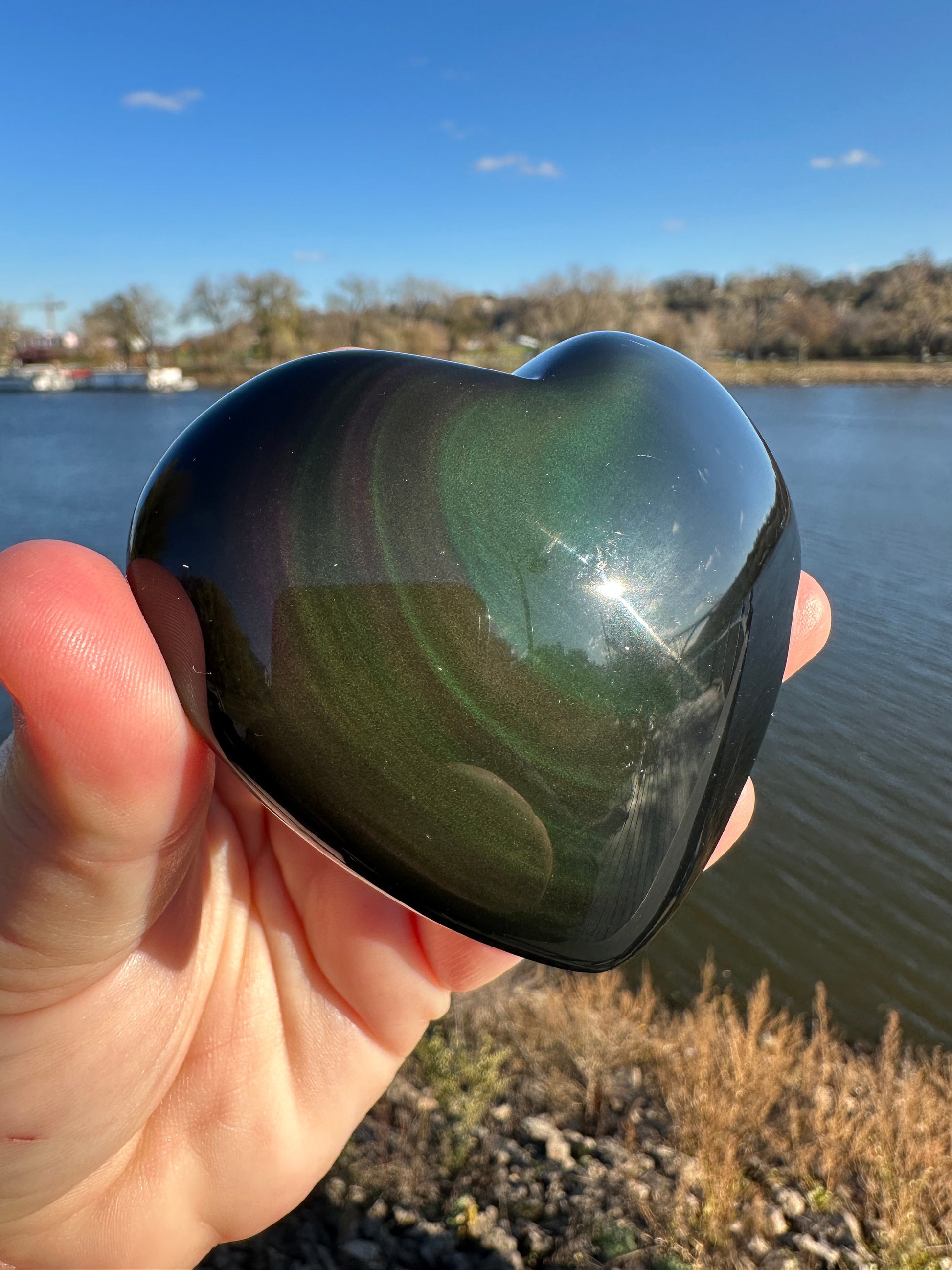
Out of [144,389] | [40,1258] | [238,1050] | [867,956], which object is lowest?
[867,956]

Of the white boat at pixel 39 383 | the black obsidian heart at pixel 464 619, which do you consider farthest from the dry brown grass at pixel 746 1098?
the white boat at pixel 39 383

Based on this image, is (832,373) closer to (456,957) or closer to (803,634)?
(803,634)

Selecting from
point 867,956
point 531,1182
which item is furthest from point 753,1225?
point 867,956

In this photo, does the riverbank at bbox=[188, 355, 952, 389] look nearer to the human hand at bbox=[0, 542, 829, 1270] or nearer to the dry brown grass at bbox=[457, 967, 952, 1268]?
the dry brown grass at bbox=[457, 967, 952, 1268]

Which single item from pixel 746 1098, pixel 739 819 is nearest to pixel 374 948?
pixel 739 819

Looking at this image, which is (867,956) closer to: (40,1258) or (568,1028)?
(568,1028)

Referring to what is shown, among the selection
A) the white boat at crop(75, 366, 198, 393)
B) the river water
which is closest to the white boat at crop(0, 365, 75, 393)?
the white boat at crop(75, 366, 198, 393)
